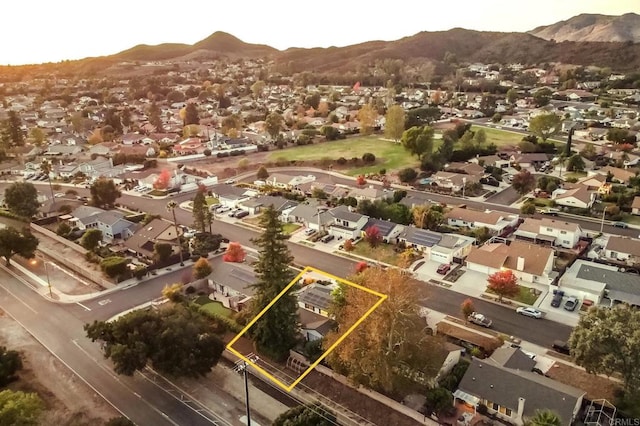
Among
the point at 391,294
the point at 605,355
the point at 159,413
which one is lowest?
the point at 159,413

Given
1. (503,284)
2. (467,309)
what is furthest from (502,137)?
(467,309)

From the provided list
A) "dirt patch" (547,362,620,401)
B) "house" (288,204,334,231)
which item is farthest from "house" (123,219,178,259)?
"dirt patch" (547,362,620,401)

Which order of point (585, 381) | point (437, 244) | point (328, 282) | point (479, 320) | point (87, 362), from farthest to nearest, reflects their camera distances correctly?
point (437, 244)
point (328, 282)
point (479, 320)
point (87, 362)
point (585, 381)

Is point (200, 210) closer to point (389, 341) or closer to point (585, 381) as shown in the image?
point (389, 341)

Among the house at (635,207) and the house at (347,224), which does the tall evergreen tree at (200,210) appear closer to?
the house at (347,224)

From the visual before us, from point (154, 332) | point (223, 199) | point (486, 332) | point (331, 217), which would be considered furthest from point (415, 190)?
point (154, 332)

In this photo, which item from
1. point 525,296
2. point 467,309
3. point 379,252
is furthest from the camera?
point 379,252

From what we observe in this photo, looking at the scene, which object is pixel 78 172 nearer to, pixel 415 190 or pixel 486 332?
pixel 415 190
